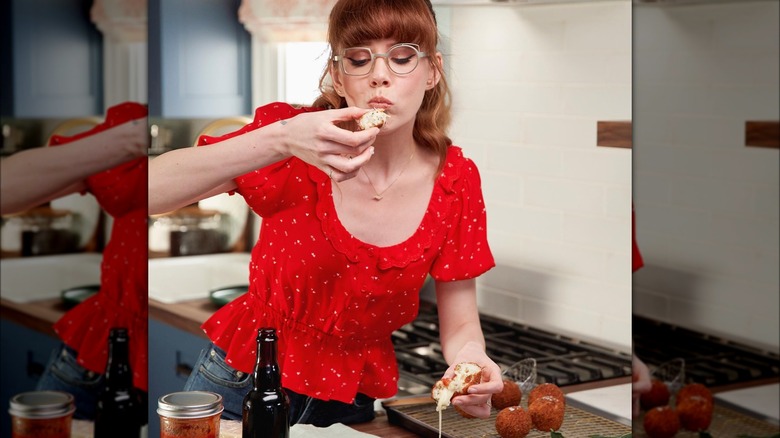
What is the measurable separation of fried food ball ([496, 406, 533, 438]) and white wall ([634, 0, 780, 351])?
26 centimetres

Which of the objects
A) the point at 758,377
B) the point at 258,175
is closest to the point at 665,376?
the point at 758,377

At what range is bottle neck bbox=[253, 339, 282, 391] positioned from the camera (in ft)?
4.93

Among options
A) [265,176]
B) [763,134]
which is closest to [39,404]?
[265,176]

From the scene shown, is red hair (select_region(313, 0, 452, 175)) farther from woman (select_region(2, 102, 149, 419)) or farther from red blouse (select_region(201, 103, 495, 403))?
woman (select_region(2, 102, 149, 419))

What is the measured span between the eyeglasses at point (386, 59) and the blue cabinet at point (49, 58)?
15.1 inches

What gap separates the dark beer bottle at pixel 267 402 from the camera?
151 centimetres

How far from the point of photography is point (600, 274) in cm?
157

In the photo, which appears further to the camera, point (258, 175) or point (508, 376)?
point (508, 376)

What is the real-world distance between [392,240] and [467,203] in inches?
5.6

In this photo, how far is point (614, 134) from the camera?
1534mm

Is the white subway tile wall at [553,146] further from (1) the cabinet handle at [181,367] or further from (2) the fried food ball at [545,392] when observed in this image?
(1) the cabinet handle at [181,367]

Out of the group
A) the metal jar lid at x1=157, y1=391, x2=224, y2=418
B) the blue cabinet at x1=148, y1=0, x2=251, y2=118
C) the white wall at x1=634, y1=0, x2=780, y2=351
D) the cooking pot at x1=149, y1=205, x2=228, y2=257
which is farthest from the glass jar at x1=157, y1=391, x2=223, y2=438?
the white wall at x1=634, y1=0, x2=780, y2=351

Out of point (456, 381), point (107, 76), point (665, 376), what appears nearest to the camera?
point (107, 76)

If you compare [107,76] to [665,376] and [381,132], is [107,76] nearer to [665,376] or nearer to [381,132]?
[381,132]
